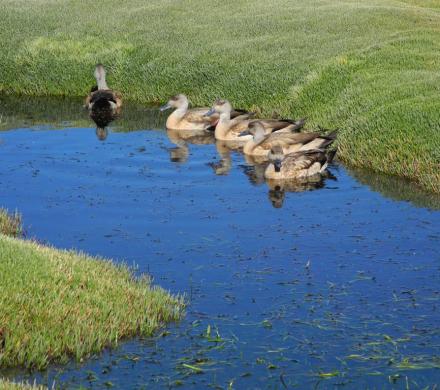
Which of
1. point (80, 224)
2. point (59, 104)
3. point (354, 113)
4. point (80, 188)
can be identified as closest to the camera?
point (80, 224)

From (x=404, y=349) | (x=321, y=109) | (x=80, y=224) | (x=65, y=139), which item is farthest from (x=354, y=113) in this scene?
(x=404, y=349)

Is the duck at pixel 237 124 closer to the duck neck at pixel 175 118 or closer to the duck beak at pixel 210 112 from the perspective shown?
the duck beak at pixel 210 112

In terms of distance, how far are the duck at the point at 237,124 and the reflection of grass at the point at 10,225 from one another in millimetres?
8307

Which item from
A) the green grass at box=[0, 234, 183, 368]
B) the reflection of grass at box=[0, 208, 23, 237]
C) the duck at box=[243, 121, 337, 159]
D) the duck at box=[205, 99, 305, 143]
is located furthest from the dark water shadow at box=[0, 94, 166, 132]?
the green grass at box=[0, 234, 183, 368]

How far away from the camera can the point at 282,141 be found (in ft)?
75.8

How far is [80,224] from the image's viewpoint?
58.0ft

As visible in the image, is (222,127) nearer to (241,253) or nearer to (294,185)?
(294,185)

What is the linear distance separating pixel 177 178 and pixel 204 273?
259 inches

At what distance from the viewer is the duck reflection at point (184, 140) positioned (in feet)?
78.6

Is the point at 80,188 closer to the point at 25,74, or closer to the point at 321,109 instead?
the point at 321,109

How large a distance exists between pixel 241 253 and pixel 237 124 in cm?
1004

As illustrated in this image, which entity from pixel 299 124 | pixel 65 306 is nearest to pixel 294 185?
pixel 299 124

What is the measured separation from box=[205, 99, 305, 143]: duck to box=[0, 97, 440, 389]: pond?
708 mm

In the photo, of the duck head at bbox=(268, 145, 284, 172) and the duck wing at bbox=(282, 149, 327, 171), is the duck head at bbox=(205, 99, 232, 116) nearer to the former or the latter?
the duck wing at bbox=(282, 149, 327, 171)
